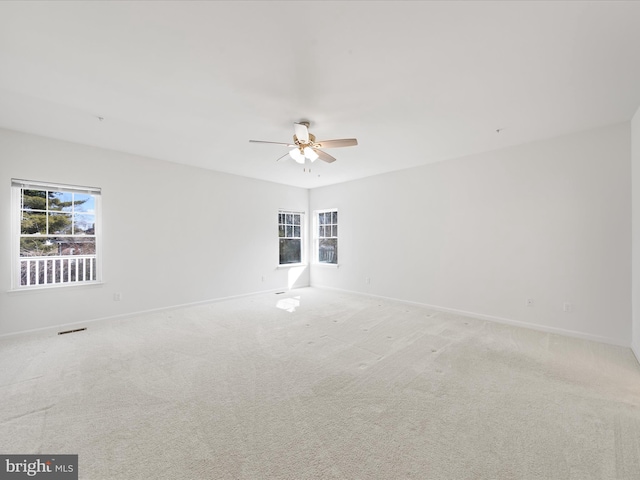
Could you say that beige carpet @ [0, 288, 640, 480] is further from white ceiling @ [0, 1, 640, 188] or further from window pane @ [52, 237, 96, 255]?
white ceiling @ [0, 1, 640, 188]

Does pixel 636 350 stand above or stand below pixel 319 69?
below

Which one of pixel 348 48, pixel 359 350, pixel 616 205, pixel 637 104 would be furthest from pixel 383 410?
pixel 637 104

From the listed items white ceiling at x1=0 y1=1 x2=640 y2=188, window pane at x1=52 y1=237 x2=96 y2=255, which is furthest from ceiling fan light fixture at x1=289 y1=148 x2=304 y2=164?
window pane at x1=52 y1=237 x2=96 y2=255

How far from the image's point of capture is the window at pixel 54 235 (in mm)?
3613

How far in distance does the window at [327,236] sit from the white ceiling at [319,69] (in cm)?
327

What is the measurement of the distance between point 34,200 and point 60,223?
0.40 metres

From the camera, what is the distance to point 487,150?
4.21m

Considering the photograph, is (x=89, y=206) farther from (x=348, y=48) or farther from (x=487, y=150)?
(x=487, y=150)

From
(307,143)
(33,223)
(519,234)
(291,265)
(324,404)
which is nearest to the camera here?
(324,404)

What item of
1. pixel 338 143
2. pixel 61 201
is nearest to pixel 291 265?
pixel 338 143

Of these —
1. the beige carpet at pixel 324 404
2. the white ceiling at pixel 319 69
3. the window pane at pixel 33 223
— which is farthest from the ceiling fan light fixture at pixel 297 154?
the window pane at pixel 33 223

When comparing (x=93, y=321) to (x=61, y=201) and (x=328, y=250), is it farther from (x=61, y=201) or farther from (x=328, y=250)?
(x=328, y=250)

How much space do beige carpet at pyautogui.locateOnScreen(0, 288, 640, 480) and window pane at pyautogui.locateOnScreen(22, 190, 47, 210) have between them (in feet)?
5.73

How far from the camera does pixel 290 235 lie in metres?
6.94
